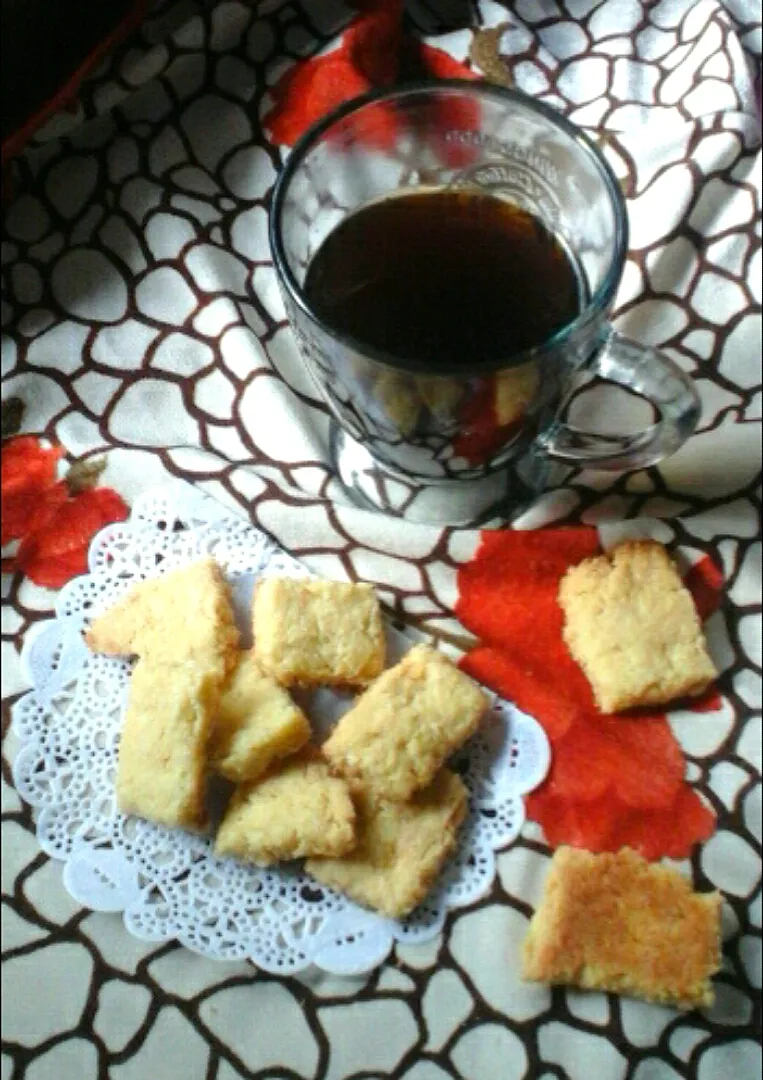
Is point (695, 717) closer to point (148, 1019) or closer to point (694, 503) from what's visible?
point (694, 503)

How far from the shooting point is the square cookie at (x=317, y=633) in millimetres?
715

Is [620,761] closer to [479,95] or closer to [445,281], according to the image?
[445,281]

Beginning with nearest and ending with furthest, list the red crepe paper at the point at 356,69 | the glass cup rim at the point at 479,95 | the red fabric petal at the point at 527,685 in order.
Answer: the glass cup rim at the point at 479,95, the red fabric petal at the point at 527,685, the red crepe paper at the point at 356,69

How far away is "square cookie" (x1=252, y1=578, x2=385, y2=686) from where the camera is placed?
2.35 feet

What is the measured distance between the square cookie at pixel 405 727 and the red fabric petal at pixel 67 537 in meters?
0.21

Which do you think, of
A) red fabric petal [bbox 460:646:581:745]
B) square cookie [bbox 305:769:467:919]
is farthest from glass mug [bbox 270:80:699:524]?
square cookie [bbox 305:769:467:919]

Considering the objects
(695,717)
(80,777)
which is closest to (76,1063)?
(80,777)

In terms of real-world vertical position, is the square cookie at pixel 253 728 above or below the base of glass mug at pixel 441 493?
above

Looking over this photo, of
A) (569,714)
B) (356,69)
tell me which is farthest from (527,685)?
(356,69)

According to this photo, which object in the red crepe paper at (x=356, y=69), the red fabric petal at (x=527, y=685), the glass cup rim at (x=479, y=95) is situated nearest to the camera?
the glass cup rim at (x=479, y=95)

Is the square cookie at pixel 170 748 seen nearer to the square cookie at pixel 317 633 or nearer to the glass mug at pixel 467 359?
the square cookie at pixel 317 633

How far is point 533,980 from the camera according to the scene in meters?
0.68

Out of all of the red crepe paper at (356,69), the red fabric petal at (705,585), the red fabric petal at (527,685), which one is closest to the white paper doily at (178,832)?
the red fabric petal at (527,685)

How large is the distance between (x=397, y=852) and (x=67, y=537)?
30 centimetres
